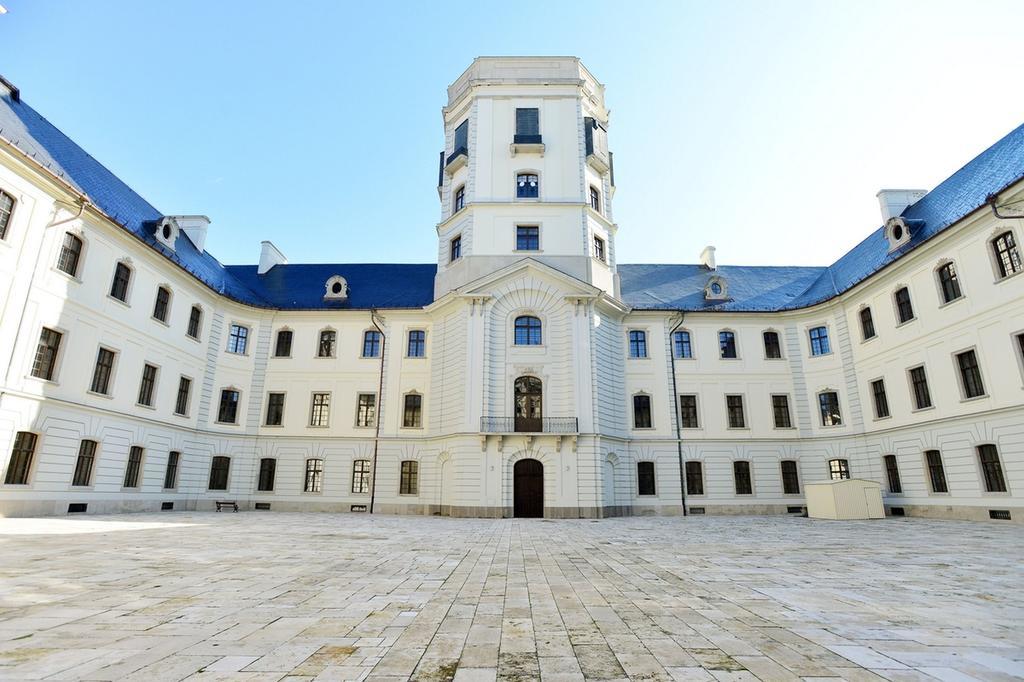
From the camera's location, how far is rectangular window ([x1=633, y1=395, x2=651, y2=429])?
28797 millimetres

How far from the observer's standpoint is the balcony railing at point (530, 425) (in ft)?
80.1

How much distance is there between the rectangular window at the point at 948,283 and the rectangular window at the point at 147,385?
34444mm

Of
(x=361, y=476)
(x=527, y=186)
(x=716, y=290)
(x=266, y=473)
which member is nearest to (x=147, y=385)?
(x=266, y=473)

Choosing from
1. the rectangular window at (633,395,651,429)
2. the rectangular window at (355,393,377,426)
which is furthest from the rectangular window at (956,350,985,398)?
the rectangular window at (355,393,377,426)

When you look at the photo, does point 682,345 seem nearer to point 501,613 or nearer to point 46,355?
point 501,613

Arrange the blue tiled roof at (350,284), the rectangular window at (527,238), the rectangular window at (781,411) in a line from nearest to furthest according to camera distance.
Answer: the rectangular window at (527,238), the rectangular window at (781,411), the blue tiled roof at (350,284)

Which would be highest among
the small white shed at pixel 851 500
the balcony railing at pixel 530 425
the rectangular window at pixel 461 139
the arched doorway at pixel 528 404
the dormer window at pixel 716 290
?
the rectangular window at pixel 461 139

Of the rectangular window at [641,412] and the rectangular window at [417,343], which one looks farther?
the rectangular window at [417,343]

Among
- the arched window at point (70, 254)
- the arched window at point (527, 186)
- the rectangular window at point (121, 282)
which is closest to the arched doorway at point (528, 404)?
the arched window at point (527, 186)

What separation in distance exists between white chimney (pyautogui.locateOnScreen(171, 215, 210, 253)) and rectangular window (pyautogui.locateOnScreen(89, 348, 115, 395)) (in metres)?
11.1

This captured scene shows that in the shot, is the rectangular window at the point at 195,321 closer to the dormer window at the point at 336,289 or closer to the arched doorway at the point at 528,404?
the dormer window at the point at 336,289

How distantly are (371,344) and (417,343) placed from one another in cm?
268

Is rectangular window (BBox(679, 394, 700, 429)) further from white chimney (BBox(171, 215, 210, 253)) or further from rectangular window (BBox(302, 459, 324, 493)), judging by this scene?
white chimney (BBox(171, 215, 210, 253))

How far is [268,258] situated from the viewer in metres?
35.6
